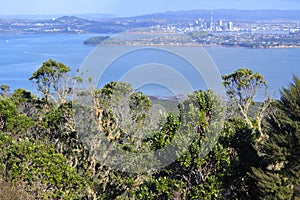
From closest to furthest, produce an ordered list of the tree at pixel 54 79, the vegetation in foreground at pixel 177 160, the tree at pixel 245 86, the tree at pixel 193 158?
1. the vegetation in foreground at pixel 177 160
2. the tree at pixel 193 158
3. the tree at pixel 245 86
4. the tree at pixel 54 79

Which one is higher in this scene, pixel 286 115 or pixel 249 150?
pixel 286 115

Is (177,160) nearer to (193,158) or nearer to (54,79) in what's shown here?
(193,158)

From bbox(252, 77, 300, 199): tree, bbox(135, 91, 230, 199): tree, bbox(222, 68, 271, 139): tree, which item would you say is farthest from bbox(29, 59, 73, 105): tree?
bbox(252, 77, 300, 199): tree

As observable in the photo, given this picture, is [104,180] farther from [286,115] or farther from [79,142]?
[286,115]

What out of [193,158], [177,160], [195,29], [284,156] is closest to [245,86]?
[193,158]

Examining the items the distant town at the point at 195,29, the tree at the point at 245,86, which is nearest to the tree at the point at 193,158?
the tree at the point at 245,86

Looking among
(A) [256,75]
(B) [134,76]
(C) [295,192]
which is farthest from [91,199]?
(A) [256,75]

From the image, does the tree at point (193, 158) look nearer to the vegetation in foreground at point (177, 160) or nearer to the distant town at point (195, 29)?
the vegetation in foreground at point (177, 160)
